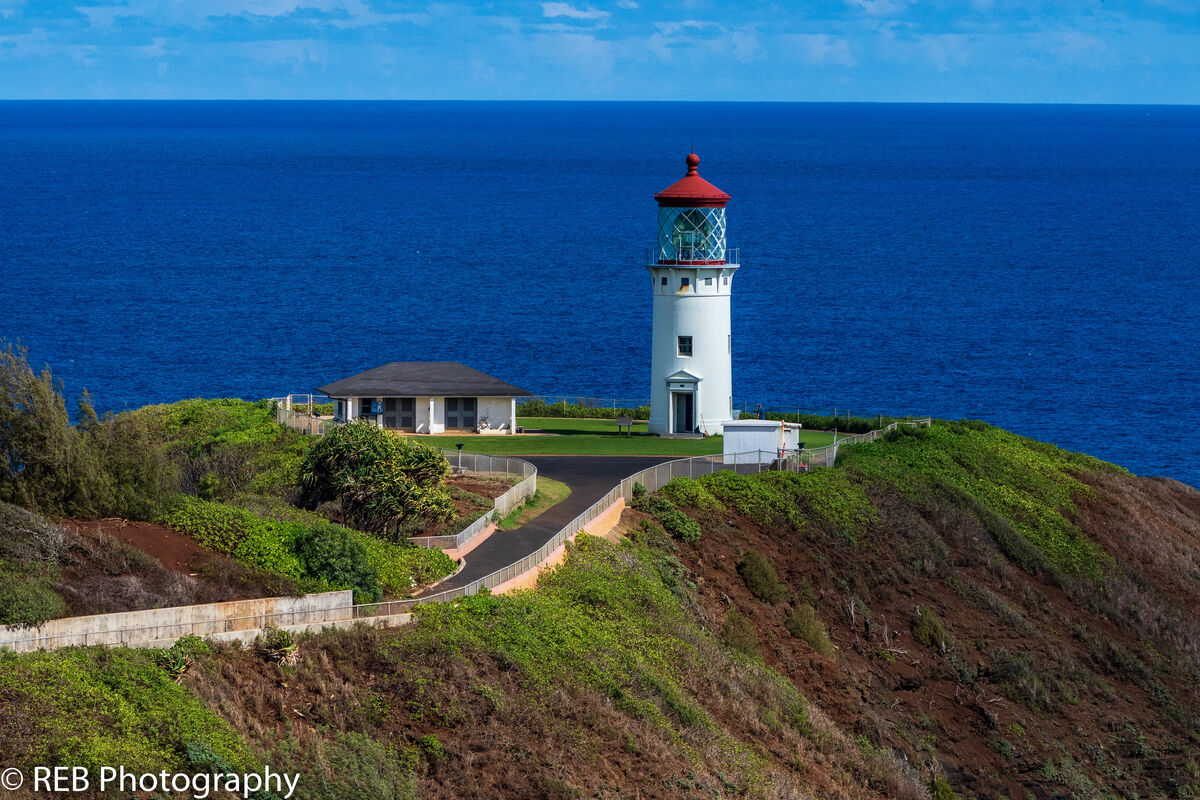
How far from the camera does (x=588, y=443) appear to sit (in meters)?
46.8

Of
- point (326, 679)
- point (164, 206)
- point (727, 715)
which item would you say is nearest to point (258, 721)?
point (326, 679)

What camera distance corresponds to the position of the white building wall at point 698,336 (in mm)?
47406

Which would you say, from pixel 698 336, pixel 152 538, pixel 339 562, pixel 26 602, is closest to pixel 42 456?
pixel 152 538

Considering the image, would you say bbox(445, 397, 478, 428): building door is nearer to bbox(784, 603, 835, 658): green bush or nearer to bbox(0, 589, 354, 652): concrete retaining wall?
bbox(784, 603, 835, 658): green bush

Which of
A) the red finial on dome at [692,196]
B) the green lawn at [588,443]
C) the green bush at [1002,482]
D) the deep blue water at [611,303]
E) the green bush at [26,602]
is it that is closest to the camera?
the green bush at [26,602]

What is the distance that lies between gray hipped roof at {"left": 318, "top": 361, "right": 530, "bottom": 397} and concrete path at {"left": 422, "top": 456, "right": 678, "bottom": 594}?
4289 mm

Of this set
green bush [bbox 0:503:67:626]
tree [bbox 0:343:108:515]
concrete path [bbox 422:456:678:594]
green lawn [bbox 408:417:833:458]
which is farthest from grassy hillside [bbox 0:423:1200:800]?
tree [bbox 0:343:108:515]

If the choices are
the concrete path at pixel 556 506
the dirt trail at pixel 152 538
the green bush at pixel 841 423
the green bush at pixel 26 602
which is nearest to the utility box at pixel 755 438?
the concrete path at pixel 556 506

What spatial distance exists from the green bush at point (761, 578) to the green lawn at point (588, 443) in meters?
9.21

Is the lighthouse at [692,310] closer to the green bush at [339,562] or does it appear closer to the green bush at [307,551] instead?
the green bush at [307,551]

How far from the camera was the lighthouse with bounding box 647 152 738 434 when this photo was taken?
47.3m

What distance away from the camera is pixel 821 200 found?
18925 cm

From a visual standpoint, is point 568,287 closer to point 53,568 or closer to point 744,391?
point 744,391

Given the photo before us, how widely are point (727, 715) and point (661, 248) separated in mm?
23190
